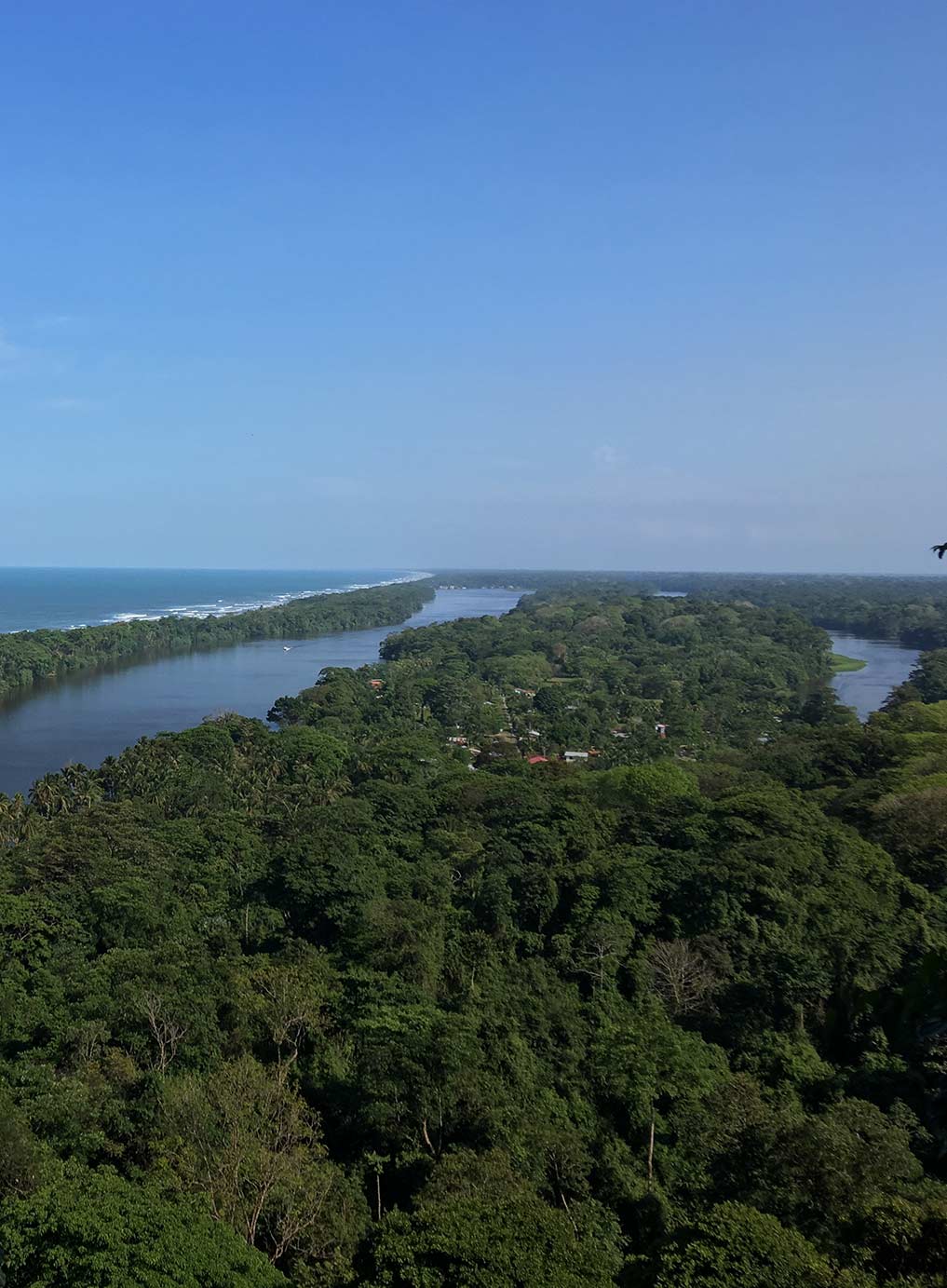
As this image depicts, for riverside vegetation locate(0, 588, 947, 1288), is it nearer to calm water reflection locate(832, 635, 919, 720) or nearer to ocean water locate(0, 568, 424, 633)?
calm water reflection locate(832, 635, 919, 720)

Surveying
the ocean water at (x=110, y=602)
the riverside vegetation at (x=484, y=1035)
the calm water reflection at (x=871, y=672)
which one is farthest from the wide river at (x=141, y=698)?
the calm water reflection at (x=871, y=672)

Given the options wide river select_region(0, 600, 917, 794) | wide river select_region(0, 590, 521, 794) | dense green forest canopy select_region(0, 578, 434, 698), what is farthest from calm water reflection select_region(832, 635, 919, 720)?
dense green forest canopy select_region(0, 578, 434, 698)

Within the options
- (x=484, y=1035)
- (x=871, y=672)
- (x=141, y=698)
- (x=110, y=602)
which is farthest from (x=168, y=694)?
(x=110, y=602)

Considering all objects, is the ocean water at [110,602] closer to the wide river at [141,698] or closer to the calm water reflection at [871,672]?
the wide river at [141,698]

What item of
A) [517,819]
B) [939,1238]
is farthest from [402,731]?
[939,1238]

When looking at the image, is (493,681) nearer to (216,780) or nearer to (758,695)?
(758,695)

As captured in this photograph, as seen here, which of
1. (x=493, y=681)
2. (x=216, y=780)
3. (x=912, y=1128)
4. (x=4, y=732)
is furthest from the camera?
(x=493, y=681)
